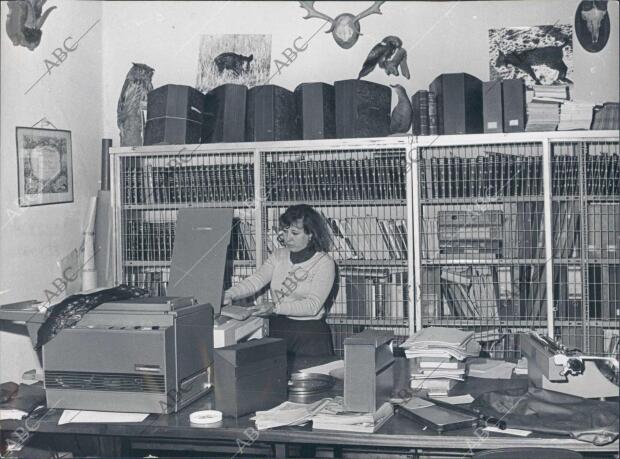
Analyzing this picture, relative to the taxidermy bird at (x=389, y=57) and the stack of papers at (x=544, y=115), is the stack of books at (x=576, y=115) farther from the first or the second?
the taxidermy bird at (x=389, y=57)

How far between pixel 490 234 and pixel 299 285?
1162 millimetres

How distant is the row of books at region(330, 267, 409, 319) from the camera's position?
175 inches

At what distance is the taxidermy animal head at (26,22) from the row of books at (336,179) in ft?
4.84

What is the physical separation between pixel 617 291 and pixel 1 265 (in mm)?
3290

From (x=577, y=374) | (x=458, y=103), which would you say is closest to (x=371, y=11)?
(x=458, y=103)

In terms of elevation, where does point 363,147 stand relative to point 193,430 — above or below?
above

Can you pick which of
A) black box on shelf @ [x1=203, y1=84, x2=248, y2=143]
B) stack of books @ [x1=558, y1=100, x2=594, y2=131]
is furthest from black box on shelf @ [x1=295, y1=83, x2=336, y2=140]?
stack of books @ [x1=558, y1=100, x2=594, y2=131]

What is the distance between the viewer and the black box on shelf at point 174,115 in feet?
14.2

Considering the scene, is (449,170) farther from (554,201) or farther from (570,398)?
(570,398)

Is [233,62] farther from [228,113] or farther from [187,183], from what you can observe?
[187,183]

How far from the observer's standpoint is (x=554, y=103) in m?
4.15

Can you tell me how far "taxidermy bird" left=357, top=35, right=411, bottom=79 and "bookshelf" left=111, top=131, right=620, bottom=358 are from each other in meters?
0.52

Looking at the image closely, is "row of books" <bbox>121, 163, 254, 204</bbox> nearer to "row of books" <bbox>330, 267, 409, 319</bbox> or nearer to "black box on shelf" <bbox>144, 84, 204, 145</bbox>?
"black box on shelf" <bbox>144, 84, 204, 145</bbox>

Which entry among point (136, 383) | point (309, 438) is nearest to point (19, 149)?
point (136, 383)
